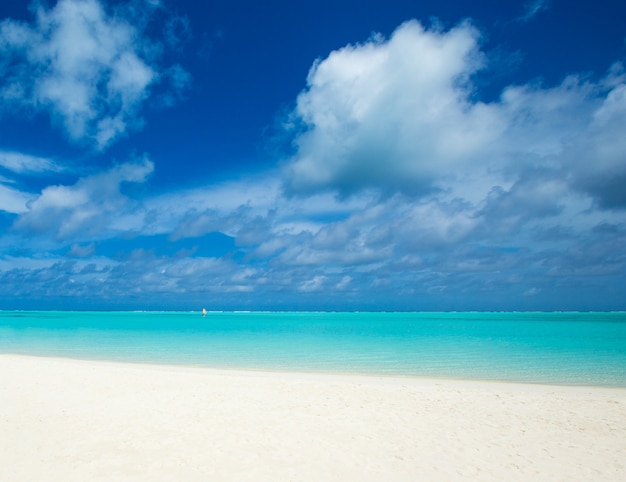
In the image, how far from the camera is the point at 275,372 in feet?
65.1

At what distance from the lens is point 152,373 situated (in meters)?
17.0

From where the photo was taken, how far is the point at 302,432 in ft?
30.3

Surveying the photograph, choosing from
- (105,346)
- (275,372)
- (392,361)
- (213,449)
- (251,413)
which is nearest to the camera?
(213,449)

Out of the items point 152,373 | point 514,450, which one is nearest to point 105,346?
point 152,373

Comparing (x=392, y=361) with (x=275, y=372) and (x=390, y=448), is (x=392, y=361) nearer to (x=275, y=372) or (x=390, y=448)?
(x=275, y=372)

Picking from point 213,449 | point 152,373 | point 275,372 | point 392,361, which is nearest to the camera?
point 213,449

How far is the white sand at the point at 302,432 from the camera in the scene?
7.18 meters

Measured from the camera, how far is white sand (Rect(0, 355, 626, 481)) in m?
7.18

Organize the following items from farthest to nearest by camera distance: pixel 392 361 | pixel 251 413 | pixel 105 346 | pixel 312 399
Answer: pixel 105 346
pixel 392 361
pixel 312 399
pixel 251 413

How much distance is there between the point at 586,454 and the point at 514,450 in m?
1.36

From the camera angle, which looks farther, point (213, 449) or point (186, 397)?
point (186, 397)

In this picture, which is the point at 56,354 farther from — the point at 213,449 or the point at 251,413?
the point at 213,449

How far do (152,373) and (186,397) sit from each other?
17.4 feet

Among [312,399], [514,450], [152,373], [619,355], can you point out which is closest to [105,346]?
[152,373]
